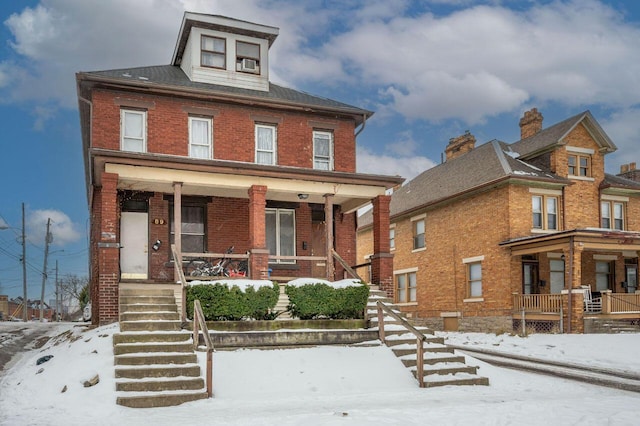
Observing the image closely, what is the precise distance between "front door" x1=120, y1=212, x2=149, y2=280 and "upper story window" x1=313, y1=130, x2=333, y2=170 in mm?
6339

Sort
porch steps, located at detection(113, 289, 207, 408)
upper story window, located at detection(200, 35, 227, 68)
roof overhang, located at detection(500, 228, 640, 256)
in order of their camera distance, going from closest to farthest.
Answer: porch steps, located at detection(113, 289, 207, 408) → upper story window, located at detection(200, 35, 227, 68) → roof overhang, located at detection(500, 228, 640, 256)

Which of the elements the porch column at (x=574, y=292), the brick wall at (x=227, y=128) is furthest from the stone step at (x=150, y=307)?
the porch column at (x=574, y=292)

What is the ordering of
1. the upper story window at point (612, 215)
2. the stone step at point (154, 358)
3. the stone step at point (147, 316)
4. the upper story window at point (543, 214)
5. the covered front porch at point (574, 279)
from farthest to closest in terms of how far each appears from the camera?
the upper story window at point (612, 215)
the upper story window at point (543, 214)
the covered front porch at point (574, 279)
the stone step at point (147, 316)
the stone step at point (154, 358)

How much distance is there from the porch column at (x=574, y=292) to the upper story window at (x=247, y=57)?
43.6ft

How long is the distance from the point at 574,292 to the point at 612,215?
7.63 metres

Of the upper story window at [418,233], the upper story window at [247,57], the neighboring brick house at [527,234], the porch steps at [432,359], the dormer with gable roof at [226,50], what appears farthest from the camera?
the upper story window at [418,233]

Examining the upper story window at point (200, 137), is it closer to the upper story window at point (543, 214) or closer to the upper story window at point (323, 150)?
the upper story window at point (323, 150)

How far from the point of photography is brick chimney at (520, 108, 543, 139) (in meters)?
31.9

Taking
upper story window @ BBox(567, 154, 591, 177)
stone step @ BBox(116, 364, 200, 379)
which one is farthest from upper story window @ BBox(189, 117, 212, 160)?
upper story window @ BBox(567, 154, 591, 177)

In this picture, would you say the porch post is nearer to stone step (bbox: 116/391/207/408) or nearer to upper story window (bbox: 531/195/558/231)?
stone step (bbox: 116/391/207/408)

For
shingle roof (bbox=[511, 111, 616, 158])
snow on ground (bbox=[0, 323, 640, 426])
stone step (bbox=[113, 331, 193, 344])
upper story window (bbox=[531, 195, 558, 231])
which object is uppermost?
shingle roof (bbox=[511, 111, 616, 158])

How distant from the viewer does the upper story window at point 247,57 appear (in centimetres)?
2281

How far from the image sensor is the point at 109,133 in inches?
776

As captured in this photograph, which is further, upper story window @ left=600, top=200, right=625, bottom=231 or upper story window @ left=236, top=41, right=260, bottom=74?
upper story window @ left=600, top=200, right=625, bottom=231
